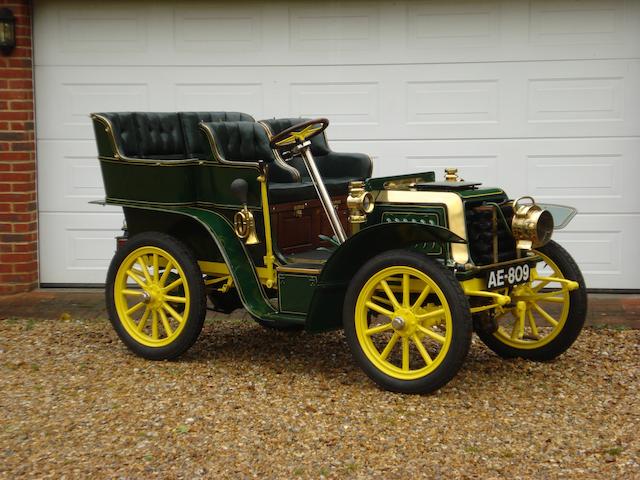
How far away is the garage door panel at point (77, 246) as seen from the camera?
26.3 feet

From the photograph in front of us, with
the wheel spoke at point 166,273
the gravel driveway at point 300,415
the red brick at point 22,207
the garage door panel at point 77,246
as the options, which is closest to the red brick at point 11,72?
the red brick at point 22,207

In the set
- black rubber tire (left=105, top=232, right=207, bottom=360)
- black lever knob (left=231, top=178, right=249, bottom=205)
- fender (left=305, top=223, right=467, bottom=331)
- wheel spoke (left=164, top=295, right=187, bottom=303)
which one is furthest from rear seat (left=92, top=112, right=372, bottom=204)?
wheel spoke (left=164, top=295, right=187, bottom=303)

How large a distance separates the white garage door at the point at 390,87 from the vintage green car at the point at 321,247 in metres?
1.44

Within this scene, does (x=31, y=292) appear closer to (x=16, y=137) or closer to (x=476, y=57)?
(x=16, y=137)

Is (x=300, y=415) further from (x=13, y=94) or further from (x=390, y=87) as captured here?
(x=13, y=94)

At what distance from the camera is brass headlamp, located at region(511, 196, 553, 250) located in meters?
5.14

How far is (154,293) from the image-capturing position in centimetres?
594

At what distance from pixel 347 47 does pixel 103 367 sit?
3231 mm

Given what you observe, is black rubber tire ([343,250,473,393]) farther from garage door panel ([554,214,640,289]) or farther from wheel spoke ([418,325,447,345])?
garage door panel ([554,214,640,289])

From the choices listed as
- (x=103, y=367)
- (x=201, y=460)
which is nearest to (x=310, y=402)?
(x=201, y=460)

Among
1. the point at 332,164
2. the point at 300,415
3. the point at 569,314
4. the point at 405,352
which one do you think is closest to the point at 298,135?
the point at 332,164

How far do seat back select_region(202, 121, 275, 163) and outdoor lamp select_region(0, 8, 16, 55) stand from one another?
2.74 metres

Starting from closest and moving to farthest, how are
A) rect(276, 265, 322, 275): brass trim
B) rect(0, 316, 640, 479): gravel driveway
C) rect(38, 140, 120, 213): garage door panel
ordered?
1. rect(0, 316, 640, 479): gravel driveway
2. rect(276, 265, 322, 275): brass trim
3. rect(38, 140, 120, 213): garage door panel

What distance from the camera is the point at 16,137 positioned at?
786 cm
